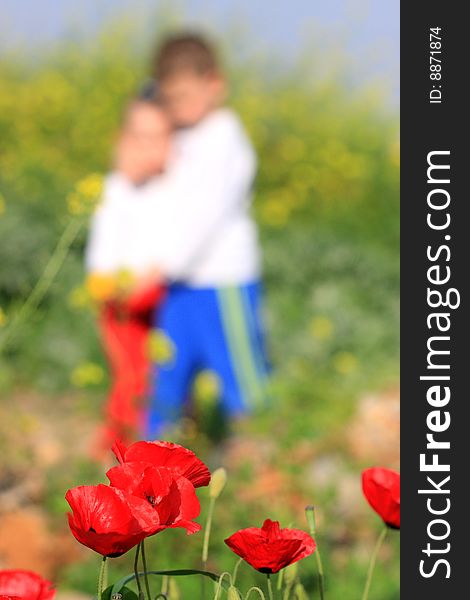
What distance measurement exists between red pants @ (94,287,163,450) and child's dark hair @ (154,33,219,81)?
2.56 ft

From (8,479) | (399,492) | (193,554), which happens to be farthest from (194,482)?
(8,479)

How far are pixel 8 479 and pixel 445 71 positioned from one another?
226 cm

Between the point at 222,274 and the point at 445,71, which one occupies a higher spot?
the point at 222,274

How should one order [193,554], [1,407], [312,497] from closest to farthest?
[193,554], [312,497], [1,407]

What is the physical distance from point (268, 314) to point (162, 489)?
4549 mm

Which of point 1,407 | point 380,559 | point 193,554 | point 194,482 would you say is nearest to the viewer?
point 194,482

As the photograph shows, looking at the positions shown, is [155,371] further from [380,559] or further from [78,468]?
[380,559]

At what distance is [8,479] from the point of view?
3.02 metres

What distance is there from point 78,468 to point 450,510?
225 centimetres

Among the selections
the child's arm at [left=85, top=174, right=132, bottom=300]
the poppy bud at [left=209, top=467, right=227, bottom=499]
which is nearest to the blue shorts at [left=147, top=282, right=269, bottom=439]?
the child's arm at [left=85, top=174, right=132, bottom=300]

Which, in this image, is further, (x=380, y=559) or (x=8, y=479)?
(x=8, y=479)

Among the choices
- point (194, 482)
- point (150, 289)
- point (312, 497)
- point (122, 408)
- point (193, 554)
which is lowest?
point (194, 482)

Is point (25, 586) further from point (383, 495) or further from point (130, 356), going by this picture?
point (130, 356)

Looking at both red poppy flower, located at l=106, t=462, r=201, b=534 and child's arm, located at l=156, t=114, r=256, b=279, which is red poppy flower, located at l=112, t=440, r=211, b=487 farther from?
child's arm, located at l=156, t=114, r=256, b=279
